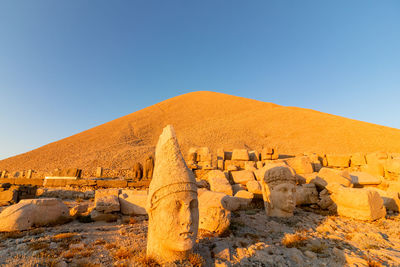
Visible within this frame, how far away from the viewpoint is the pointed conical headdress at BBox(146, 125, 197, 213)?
112 inches

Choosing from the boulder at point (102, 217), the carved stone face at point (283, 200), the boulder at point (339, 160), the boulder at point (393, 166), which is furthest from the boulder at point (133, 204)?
the boulder at point (393, 166)

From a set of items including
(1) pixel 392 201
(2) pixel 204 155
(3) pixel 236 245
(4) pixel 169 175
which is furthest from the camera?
(2) pixel 204 155

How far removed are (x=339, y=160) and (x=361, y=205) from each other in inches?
270

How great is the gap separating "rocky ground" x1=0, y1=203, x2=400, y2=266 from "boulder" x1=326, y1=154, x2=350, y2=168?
262 inches

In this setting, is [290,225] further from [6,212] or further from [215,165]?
[6,212]

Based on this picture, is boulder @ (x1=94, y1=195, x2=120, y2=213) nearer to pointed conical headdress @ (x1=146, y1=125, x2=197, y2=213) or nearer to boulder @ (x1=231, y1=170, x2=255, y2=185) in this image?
pointed conical headdress @ (x1=146, y1=125, x2=197, y2=213)

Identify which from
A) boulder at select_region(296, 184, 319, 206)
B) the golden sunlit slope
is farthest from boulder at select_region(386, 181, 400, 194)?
the golden sunlit slope

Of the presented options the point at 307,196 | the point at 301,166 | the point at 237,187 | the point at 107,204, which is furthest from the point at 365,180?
the point at 107,204

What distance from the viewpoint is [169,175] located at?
292 centimetres

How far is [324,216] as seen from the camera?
237 inches

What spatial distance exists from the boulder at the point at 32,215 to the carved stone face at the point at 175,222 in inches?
138

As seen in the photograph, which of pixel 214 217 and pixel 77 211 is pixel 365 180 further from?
pixel 77 211

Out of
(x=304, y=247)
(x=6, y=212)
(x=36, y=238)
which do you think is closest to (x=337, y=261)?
(x=304, y=247)

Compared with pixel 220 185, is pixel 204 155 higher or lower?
higher
